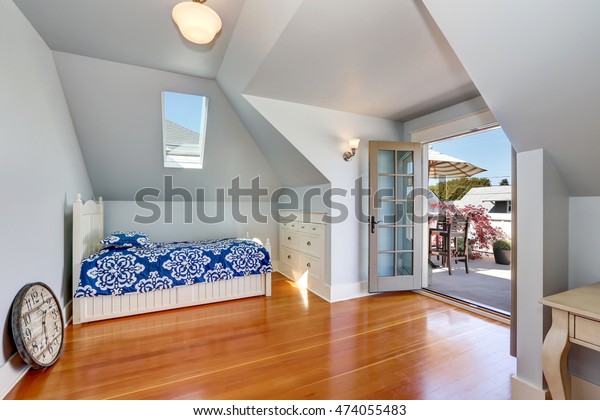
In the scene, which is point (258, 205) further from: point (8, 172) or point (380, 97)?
point (8, 172)

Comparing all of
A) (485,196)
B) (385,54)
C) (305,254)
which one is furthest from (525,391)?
(485,196)

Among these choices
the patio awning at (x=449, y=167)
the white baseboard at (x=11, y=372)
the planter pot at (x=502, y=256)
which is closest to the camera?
the white baseboard at (x=11, y=372)

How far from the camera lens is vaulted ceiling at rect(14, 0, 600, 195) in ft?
3.57

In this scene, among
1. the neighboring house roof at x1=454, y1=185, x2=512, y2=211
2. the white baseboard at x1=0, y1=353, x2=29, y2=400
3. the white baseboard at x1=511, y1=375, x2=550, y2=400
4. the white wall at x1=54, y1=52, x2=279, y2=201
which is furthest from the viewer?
the neighboring house roof at x1=454, y1=185, x2=512, y2=211

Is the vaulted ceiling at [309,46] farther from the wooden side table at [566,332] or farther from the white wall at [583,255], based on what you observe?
the wooden side table at [566,332]

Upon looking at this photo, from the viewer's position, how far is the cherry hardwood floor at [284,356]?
1.63 metres

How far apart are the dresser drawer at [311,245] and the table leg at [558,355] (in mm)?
2359

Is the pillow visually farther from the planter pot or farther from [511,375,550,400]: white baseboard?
the planter pot

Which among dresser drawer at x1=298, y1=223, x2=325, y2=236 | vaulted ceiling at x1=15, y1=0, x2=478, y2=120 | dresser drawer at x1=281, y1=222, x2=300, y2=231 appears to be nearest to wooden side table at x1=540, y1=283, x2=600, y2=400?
vaulted ceiling at x1=15, y1=0, x2=478, y2=120

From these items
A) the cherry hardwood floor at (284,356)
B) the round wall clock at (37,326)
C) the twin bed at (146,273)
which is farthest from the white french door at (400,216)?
the round wall clock at (37,326)

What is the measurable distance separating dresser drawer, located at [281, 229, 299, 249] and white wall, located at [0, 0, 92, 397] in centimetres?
272

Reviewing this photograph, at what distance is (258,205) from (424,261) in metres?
2.77
